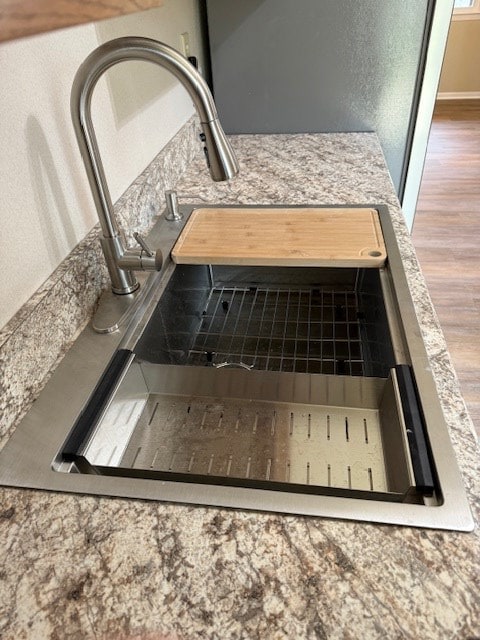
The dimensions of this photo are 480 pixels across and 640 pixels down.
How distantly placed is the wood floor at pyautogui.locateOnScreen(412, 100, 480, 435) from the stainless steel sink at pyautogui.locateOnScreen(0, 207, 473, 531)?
3.04ft

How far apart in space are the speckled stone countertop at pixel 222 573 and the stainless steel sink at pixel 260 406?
2 cm

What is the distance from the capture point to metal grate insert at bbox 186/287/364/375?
38.8 inches

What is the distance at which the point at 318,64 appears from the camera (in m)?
1.58

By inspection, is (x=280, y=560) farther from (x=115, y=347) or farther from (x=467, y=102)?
(x=467, y=102)

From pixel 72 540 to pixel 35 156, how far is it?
0.57 m

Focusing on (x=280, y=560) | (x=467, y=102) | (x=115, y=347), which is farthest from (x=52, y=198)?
(x=467, y=102)

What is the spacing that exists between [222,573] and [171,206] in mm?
868

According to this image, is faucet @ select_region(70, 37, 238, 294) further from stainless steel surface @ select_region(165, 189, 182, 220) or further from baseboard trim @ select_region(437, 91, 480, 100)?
baseboard trim @ select_region(437, 91, 480, 100)

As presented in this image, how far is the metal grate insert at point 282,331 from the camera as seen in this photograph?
3.24 feet

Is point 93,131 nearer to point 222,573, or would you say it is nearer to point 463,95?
point 222,573

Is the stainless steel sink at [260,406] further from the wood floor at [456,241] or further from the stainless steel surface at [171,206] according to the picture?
the wood floor at [456,241]

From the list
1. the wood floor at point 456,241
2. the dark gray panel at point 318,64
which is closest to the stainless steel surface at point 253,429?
the wood floor at point 456,241

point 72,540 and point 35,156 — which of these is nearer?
point 72,540

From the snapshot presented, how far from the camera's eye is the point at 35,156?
0.74 meters
